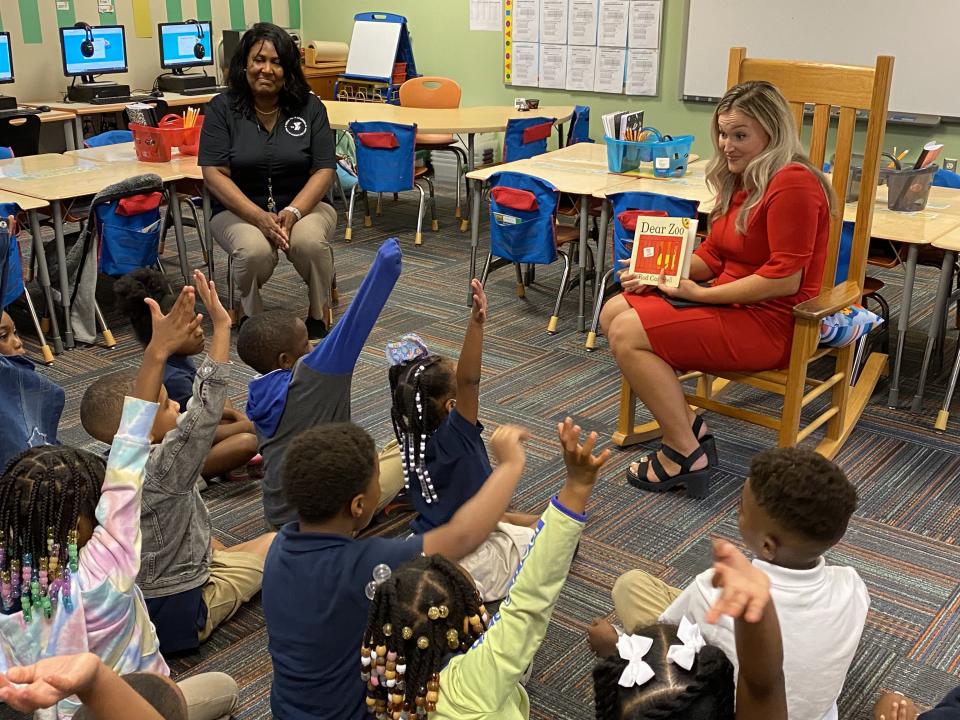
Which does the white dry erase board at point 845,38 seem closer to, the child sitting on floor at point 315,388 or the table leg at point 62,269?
the table leg at point 62,269

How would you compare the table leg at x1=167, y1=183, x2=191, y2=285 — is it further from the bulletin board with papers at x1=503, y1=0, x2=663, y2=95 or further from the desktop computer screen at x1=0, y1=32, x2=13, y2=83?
the bulletin board with papers at x1=503, y1=0, x2=663, y2=95

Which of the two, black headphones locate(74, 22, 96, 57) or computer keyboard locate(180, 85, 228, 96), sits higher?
black headphones locate(74, 22, 96, 57)

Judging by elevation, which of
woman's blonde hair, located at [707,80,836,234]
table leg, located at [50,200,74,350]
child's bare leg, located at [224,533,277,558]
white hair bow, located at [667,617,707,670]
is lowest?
child's bare leg, located at [224,533,277,558]

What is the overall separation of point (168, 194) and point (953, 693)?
4.20 m

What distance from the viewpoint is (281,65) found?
4.26m

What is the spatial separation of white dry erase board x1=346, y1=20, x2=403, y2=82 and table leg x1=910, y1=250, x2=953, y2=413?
5240 millimetres

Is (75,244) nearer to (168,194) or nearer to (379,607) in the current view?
(168,194)

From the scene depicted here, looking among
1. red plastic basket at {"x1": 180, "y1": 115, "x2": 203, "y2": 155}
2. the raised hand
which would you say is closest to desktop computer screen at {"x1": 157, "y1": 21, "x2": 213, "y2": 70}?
red plastic basket at {"x1": 180, "y1": 115, "x2": 203, "y2": 155}

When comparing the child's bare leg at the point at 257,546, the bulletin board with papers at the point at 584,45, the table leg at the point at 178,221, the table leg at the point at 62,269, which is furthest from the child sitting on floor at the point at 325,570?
the bulletin board with papers at the point at 584,45

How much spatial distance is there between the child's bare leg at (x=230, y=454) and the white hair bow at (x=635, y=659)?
6.38ft

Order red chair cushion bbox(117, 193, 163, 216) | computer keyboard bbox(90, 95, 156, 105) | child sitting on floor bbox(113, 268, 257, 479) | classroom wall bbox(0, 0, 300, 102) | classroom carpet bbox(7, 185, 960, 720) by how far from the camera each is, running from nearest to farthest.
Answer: classroom carpet bbox(7, 185, 960, 720)
child sitting on floor bbox(113, 268, 257, 479)
red chair cushion bbox(117, 193, 163, 216)
computer keyboard bbox(90, 95, 156, 105)
classroom wall bbox(0, 0, 300, 102)

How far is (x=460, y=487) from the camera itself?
7.68ft

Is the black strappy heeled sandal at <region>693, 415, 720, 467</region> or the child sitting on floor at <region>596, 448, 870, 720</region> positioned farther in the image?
the black strappy heeled sandal at <region>693, 415, 720, 467</region>

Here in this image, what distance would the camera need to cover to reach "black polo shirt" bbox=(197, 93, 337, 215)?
4.34 meters
